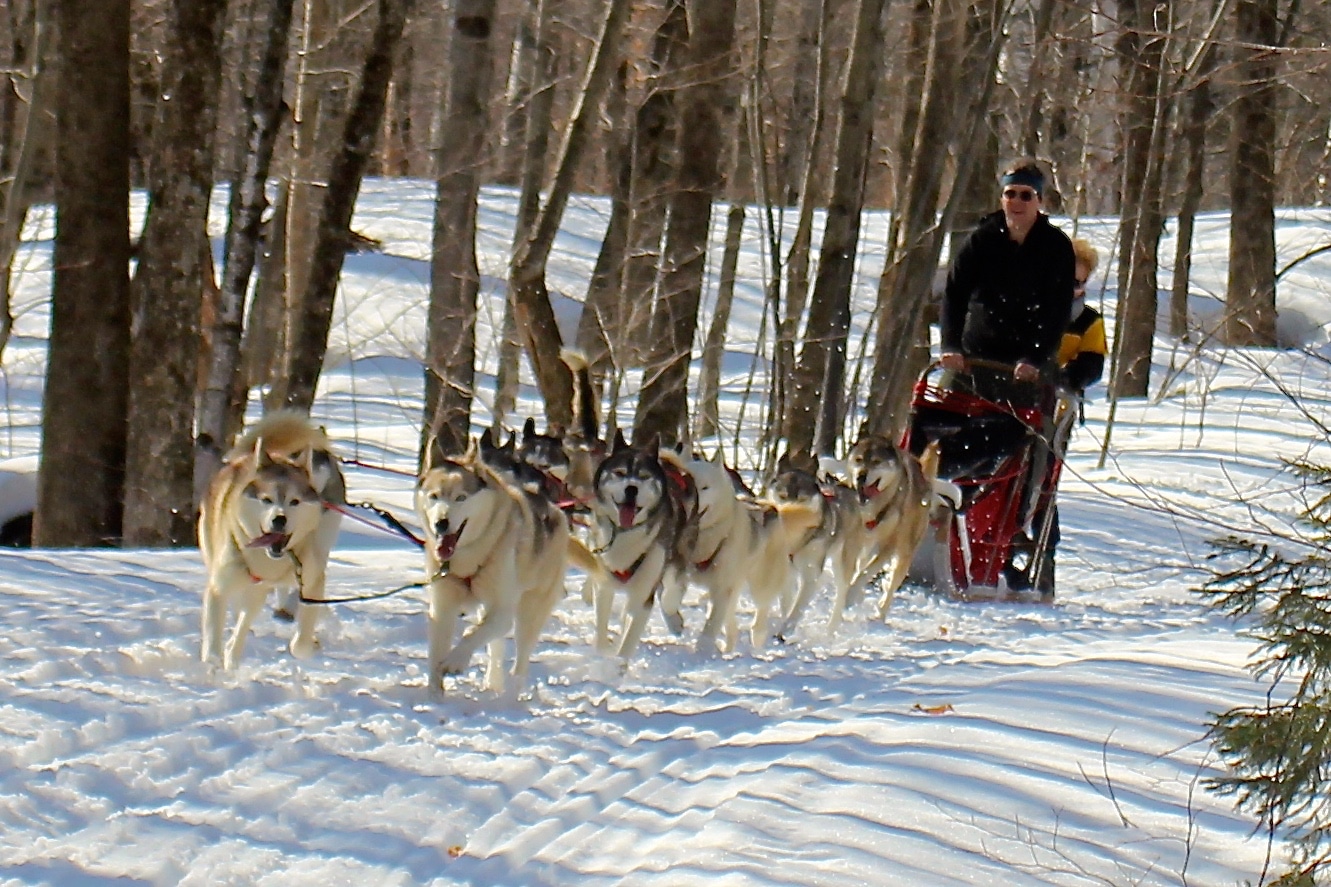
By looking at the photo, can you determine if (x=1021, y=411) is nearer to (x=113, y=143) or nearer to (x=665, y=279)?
(x=665, y=279)

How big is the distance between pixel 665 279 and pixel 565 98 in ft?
69.8

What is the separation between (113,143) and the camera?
28.7 feet

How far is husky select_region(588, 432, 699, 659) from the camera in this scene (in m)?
6.70

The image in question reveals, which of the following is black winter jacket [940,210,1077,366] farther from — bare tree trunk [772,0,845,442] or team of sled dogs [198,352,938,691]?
bare tree trunk [772,0,845,442]

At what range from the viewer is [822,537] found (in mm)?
7980

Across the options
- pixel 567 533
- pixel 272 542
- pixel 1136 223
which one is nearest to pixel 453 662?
pixel 272 542

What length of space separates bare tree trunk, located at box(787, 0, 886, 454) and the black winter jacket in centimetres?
214

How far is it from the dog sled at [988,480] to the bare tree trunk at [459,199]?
345 cm

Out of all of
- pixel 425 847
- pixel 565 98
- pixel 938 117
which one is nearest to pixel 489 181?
pixel 565 98

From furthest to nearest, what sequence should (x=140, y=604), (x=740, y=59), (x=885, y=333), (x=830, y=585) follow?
(x=740, y=59) → (x=885, y=333) → (x=830, y=585) → (x=140, y=604)

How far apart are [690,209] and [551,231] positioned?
112 centimetres

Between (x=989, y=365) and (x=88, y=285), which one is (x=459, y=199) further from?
(x=989, y=365)

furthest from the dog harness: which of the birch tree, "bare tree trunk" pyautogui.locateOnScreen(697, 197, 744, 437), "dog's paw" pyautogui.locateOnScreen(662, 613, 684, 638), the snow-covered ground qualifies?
the birch tree

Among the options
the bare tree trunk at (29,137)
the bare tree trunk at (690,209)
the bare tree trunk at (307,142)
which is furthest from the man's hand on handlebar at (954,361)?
the bare tree trunk at (307,142)
